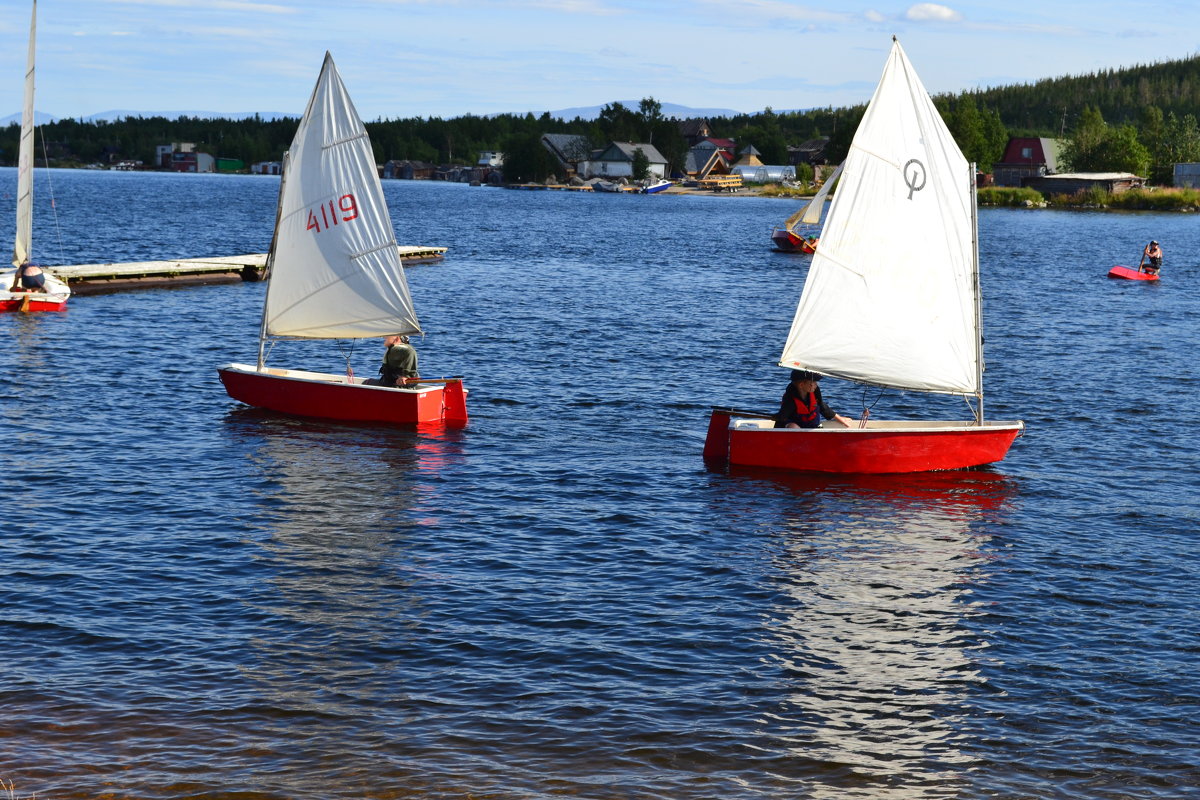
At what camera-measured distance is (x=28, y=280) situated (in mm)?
50688

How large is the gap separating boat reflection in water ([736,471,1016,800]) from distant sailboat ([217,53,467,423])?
10855mm

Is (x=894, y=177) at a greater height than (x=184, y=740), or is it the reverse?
(x=894, y=177)

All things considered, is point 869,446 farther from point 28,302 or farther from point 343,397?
point 28,302

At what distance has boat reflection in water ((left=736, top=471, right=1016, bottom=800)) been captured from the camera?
14617 mm

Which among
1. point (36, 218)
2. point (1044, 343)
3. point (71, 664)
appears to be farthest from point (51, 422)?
point (36, 218)

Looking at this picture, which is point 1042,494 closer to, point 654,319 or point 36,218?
point 654,319

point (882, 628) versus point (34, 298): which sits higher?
point (34, 298)

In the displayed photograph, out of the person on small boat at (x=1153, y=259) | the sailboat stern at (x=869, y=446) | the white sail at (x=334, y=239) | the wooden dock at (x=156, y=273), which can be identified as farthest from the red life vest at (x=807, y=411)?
the person on small boat at (x=1153, y=259)

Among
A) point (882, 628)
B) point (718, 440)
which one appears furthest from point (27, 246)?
point (882, 628)

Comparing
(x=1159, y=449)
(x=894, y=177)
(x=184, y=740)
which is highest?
(x=894, y=177)

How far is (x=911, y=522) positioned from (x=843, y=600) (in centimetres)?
526

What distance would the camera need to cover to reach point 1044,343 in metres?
51.2

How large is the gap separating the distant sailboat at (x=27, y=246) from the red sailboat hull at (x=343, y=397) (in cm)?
2292

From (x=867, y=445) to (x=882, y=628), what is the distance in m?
9.03
